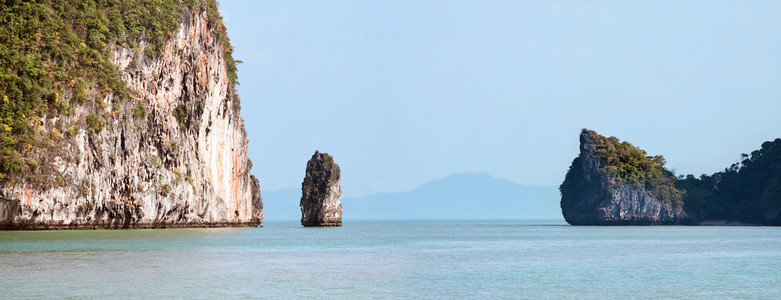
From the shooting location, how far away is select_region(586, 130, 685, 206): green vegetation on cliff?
125 m

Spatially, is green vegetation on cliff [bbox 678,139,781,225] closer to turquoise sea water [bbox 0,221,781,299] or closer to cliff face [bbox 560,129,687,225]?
cliff face [bbox 560,129,687,225]

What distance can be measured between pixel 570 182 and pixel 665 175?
15.1 metres

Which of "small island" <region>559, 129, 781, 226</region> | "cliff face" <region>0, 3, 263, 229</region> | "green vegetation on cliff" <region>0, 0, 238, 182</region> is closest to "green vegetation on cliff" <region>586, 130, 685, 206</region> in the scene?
"small island" <region>559, 129, 781, 226</region>

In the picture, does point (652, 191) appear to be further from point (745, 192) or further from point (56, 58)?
point (56, 58)

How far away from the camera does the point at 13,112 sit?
5184cm

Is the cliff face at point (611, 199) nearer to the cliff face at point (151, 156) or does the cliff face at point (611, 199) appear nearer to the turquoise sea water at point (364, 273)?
the cliff face at point (151, 156)

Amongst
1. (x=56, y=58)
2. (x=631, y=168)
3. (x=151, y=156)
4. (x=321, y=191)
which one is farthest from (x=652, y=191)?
(x=56, y=58)

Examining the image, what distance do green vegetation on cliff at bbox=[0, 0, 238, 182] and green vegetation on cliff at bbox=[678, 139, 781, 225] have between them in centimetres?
9975

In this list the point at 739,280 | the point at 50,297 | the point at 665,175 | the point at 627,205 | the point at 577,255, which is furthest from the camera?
Answer: the point at 665,175

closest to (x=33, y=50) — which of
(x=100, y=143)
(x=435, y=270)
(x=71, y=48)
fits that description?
(x=71, y=48)

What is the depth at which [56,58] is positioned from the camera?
5631 centimetres

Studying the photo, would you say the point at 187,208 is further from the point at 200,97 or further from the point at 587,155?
the point at 587,155

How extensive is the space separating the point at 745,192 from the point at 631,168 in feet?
75.9

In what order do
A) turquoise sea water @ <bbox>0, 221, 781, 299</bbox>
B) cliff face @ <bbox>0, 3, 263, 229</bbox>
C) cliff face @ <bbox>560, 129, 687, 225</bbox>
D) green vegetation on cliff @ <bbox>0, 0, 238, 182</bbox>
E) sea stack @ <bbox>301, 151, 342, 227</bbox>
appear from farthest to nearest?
cliff face @ <bbox>560, 129, 687, 225</bbox>
sea stack @ <bbox>301, 151, 342, 227</bbox>
cliff face @ <bbox>0, 3, 263, 229</bbox>
green vegetation on cliff @ <bbox>0, 0, 238, 182</bbox>
turquoise sea water @ <bbox>0, 221, 781, 299</bbox>
